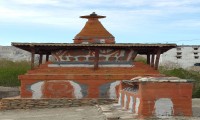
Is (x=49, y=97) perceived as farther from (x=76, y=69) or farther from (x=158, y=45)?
(x=158, y=45)

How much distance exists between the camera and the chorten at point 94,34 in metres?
19.9

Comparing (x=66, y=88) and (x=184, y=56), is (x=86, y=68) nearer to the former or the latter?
(x=66, y=88)

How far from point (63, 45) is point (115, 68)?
8.71 ft

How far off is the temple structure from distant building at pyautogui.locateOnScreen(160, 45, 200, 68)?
2293 inches

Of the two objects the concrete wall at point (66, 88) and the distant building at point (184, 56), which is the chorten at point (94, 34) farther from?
the distant building at point (184, 56)

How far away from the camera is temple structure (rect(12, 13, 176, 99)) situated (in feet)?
58.7

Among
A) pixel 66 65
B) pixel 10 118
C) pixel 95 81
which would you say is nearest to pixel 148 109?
pixel 10 118

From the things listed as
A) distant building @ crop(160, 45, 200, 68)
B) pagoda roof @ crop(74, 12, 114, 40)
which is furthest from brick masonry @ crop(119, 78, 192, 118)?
distant building @ crop(160, 45, 200, 68)

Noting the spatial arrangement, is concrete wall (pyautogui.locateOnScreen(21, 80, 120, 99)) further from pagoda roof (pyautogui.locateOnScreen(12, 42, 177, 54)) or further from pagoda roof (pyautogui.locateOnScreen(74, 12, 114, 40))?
pagoda roof (pyautogui.locateOnScreen(74, 12, 114, 40))

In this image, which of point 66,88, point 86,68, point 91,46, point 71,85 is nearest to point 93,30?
point 91,46

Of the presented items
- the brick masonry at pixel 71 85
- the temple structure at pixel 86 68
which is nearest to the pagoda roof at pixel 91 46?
the temple structure at pixel 86 68

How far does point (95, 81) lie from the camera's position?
17.9m

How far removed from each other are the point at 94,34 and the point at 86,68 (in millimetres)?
2144

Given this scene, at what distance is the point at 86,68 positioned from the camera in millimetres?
18750
